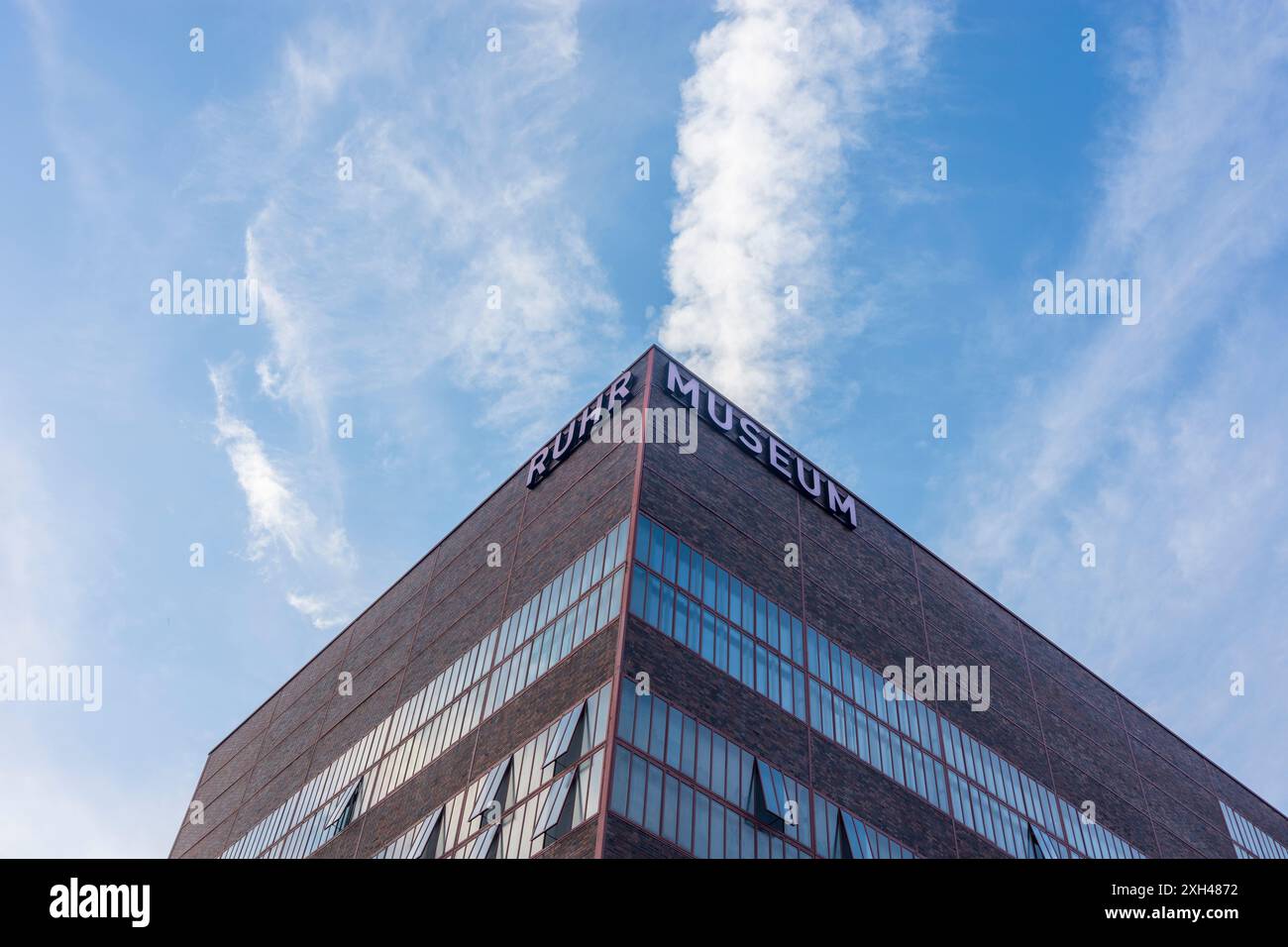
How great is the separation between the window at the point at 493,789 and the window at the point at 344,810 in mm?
11035

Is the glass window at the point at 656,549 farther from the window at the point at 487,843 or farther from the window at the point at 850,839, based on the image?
the window at the point at 850,839

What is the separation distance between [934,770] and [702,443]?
16056mm

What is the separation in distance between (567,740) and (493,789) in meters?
4.03

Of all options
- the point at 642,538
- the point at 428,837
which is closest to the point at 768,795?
the point at 642,538

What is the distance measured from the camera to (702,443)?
4512 cm

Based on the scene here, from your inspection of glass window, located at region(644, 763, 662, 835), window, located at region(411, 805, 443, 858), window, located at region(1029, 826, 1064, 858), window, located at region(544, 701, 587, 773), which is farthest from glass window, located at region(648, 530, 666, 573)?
window, located at region(1029, 826, 1064, 858)

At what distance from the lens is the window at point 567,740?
112ft

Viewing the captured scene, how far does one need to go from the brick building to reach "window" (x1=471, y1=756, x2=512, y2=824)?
0.12 m

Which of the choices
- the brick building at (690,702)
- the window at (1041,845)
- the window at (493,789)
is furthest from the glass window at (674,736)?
the window at (1041,845)

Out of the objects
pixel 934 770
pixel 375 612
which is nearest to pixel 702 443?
pixel 934 770

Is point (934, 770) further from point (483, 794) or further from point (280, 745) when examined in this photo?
point (280, 745)
